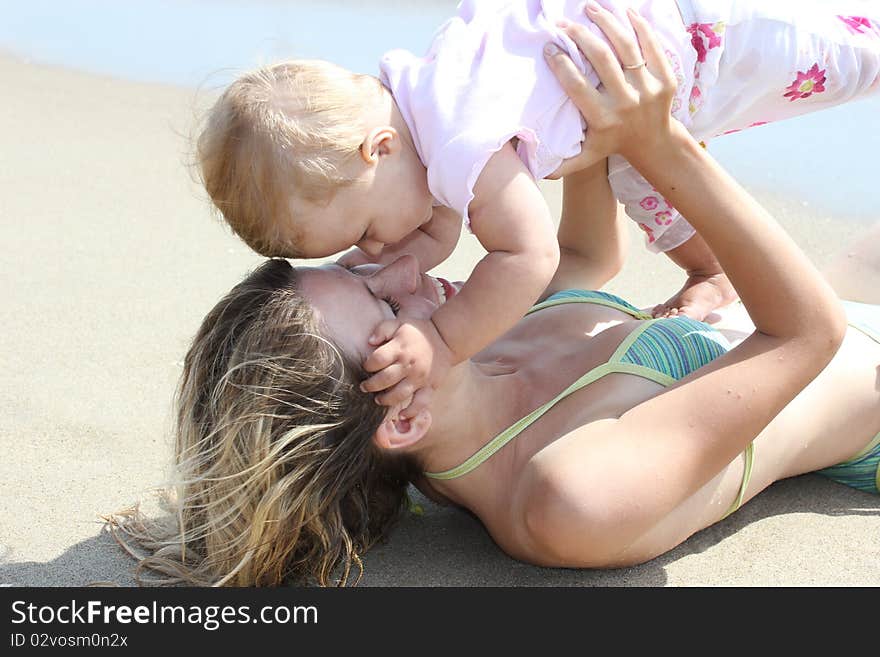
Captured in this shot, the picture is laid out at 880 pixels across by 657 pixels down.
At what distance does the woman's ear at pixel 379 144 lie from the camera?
2438 mm

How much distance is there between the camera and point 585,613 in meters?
2.52

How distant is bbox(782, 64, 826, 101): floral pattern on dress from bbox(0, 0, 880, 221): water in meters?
2.16

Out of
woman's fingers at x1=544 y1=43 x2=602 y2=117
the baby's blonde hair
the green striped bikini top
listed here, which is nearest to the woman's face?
the baby's blonde hair

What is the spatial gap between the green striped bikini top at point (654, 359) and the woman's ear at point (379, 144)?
0.68 metres

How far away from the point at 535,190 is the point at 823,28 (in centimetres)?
97

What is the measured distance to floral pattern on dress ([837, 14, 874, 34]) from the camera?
303 centimetres

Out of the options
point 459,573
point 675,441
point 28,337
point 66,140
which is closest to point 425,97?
point 675,441

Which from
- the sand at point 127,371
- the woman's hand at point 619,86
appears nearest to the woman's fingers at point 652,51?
the woman's hand at point 619,86

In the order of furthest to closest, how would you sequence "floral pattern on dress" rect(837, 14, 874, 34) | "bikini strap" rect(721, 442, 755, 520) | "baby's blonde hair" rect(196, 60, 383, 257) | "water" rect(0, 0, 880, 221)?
"water" rect(0, 0, 880, 221) < "floral pattern on dress" rect(837, 14, 874, 34) < "bikini strap" rect(721, 442, 755, 520) < "baby's blonde hair" rect(196, 60, 383, 257)

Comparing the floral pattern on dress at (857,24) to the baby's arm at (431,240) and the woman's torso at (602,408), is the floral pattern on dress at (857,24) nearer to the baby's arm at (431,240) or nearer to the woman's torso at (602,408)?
the woman's torso at (602,408)

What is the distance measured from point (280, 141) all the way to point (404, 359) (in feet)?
1.60

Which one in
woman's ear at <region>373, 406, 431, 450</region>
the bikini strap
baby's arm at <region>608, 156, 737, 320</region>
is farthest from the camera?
baby's arm at <region>608, 156, 737, 320</region>

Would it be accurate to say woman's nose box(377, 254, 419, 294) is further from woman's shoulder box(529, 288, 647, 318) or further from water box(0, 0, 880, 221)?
water box(0, 0, 880, 221)

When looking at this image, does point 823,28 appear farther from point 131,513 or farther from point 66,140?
point 66,140
